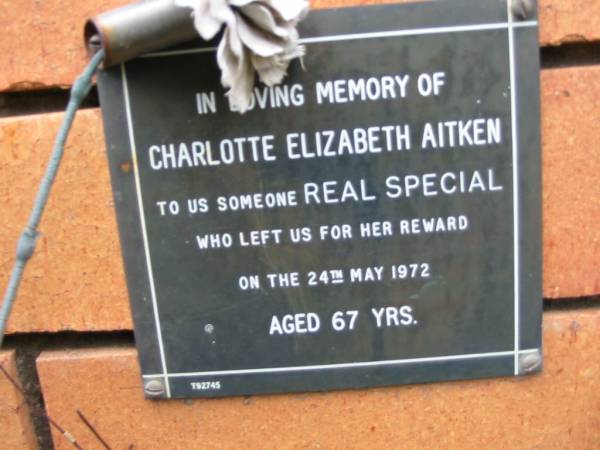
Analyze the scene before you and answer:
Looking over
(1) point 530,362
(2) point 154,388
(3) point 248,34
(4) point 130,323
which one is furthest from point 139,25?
(1) point 530,362

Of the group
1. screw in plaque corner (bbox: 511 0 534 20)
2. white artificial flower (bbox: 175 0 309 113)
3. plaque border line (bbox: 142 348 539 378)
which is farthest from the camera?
plaque border line (bbox: 142 348 539 378)

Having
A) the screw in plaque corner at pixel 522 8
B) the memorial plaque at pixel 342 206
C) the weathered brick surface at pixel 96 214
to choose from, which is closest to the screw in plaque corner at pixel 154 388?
the memorial plaque at pixel 342 206

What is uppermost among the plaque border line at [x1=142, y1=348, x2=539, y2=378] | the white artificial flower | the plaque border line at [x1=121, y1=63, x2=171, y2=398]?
the white artificial flower

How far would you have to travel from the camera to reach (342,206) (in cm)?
110

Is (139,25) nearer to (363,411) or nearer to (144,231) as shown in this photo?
(144,231)

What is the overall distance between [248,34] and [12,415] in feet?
3.08

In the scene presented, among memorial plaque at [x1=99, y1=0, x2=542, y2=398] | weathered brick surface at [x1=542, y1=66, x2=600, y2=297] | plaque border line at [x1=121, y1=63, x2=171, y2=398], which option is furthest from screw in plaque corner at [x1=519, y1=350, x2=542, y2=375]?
plaque border line at [x1=121, y1=63, x2=171, y2=398]

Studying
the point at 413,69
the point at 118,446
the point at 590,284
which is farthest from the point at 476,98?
the point at 118,446

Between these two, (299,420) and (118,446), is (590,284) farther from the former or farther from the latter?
(118,446)

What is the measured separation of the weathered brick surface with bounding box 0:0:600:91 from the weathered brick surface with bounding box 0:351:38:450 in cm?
59

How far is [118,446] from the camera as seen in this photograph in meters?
1.26

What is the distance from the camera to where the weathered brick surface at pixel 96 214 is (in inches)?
43.4

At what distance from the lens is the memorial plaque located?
1043mm

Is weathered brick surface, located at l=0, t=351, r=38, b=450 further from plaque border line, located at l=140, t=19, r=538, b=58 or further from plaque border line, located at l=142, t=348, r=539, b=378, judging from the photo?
plaque border line, located at l=140, t=19, r=538, b=58
